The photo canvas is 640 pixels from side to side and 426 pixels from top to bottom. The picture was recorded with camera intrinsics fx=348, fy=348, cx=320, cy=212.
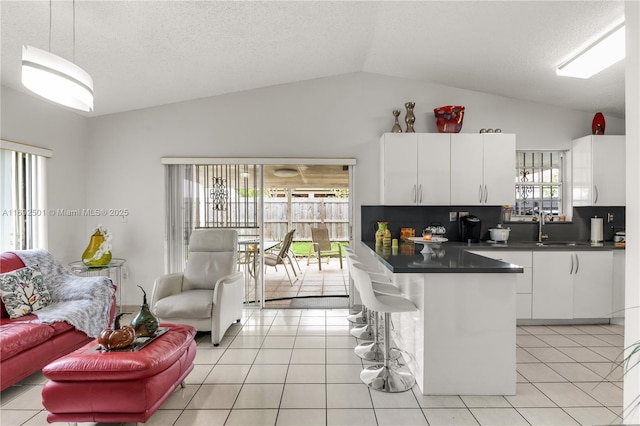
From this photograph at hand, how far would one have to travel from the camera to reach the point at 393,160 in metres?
4.20

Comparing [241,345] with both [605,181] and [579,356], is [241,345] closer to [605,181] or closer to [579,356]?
[579,356]

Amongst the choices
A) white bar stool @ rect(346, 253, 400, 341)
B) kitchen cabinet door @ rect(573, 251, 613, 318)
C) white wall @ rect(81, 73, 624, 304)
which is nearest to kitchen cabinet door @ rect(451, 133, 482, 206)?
white wall @ rect(81, 73, 624, 304)

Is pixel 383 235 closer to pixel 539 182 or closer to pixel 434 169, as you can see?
pixel 434 169

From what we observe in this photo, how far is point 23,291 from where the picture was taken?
113 inches

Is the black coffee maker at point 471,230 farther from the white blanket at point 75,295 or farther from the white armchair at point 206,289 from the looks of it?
the white blanket at point 75,295

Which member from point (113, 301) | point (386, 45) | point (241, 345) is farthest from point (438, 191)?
point (113, 301)

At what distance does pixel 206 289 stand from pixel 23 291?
5.08 ft

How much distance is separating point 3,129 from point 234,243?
7.94 ft

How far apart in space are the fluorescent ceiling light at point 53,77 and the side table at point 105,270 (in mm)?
2416

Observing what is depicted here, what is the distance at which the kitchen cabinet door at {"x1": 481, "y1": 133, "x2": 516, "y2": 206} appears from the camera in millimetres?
4180

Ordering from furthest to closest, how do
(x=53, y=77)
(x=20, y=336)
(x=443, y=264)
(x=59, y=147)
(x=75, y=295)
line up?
(x=59, y=147) → (x=75, y=295) → (x=443, y=264) → (x=20, y=336) → (x=53, y=77)

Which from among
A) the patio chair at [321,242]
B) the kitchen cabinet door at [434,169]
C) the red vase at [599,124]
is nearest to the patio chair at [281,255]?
the patio chair at [321,242]

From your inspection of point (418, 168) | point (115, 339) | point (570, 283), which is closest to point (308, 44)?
point (418, 168)

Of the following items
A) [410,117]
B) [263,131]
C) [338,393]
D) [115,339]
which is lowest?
[338,393]
